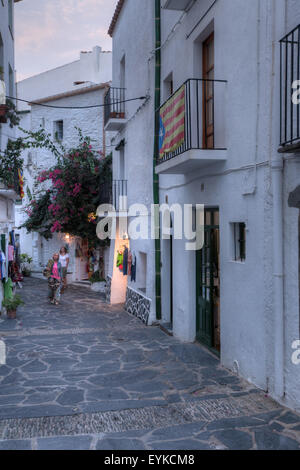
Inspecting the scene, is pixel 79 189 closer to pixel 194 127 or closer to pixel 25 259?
pixel 25 259

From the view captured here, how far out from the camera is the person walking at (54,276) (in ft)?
50.5

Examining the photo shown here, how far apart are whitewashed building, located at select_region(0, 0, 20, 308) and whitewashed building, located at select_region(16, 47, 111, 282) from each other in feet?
10.8

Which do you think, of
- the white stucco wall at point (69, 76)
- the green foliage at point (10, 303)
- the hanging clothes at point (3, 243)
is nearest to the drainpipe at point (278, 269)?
the green foliage at point (10, 303)

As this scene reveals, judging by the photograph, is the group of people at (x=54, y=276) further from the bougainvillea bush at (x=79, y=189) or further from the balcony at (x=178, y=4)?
the balcony at (x=178, y=4)

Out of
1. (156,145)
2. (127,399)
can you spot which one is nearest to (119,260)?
(156,145)

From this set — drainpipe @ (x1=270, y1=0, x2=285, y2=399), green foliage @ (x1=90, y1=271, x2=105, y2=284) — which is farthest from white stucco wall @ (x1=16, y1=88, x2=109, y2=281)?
drainpipe @ (x1=270, y1=0, x2=285, y2=399)

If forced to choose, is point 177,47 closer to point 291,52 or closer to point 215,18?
point 215,18

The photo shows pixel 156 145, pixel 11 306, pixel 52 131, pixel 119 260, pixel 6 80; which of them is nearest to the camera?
pixel 156 145

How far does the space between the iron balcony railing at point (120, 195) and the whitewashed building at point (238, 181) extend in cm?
349

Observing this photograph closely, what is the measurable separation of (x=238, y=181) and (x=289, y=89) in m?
1.73

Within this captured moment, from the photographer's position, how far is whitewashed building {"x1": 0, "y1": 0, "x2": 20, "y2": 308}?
1386 cm

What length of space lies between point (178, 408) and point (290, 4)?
5465mm

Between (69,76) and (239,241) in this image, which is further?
(69,76)

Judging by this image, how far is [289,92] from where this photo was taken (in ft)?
19.3
